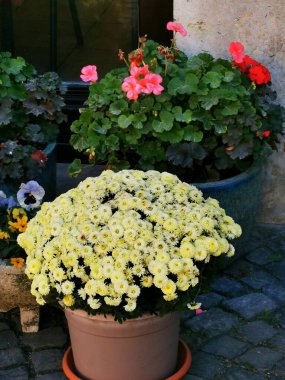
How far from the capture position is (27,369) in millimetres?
3982

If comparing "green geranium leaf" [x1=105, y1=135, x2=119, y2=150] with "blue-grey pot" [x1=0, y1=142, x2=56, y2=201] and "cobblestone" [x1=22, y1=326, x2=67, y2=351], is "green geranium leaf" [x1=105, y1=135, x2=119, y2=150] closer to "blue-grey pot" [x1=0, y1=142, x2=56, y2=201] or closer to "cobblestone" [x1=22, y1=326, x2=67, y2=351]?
"blue-grey pot" [x1=0, y1=142, x2=56, y2=201]

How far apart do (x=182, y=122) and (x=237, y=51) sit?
49 centimetres

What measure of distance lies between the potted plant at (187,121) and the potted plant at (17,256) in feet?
1.67

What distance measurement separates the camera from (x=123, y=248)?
11.4 feet

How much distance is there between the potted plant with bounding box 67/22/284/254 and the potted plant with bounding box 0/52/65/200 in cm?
25

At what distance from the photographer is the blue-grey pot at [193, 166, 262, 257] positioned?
454cm

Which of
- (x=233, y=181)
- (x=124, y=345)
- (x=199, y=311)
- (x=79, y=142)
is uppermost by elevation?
(x=79, y=142)

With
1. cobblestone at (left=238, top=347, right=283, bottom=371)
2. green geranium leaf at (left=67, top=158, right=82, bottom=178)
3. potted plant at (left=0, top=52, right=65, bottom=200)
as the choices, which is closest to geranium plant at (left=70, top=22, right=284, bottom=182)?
green geranium leaf at (left=67, top=158, right=82, bottom=178)

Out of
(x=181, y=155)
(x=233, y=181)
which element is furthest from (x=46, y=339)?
(x=233, y=181)

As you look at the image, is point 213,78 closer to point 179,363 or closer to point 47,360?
point 179,363

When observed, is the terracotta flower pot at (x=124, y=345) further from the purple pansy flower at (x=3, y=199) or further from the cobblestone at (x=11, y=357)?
the purple pansy flower at (x=3, y=199)

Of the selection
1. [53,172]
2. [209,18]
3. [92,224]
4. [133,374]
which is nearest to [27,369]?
[133,374]

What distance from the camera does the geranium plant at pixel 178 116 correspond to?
4477 millimetres

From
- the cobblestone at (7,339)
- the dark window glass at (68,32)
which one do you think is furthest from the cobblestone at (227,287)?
the dark window glass at (68,32)
